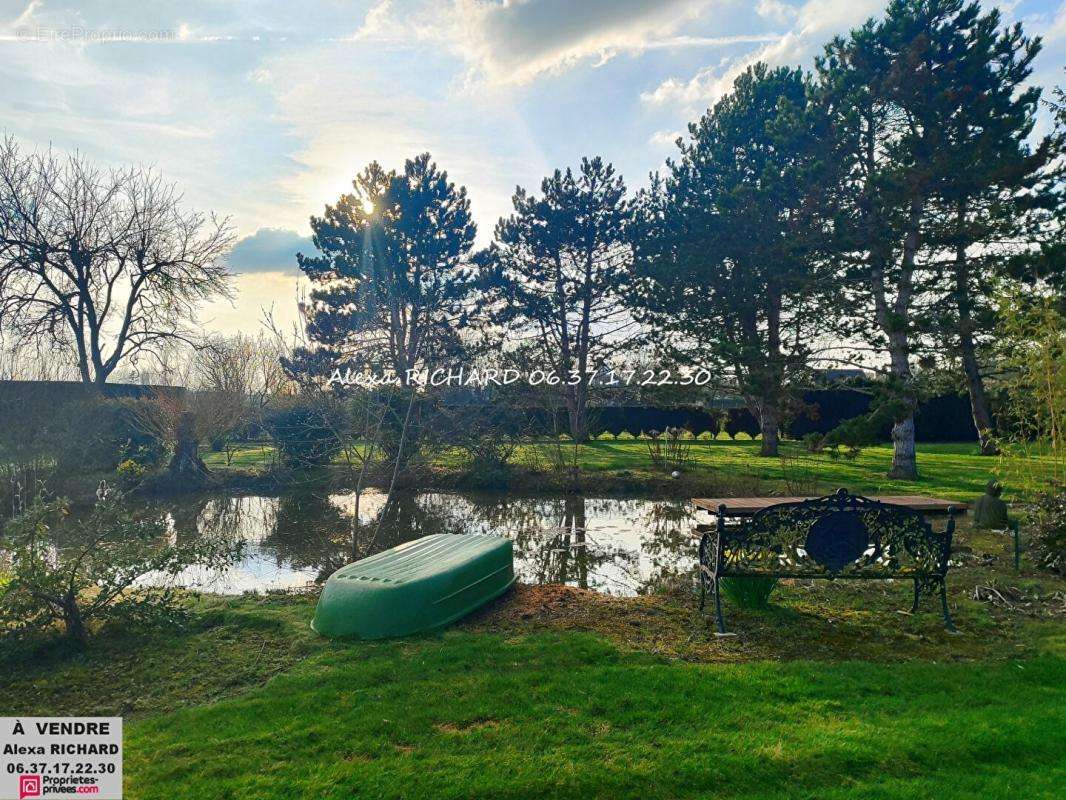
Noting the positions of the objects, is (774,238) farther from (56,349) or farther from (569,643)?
(56,349)

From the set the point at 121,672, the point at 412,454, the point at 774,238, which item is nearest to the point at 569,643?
the point at 121,672

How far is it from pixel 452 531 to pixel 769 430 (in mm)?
12373

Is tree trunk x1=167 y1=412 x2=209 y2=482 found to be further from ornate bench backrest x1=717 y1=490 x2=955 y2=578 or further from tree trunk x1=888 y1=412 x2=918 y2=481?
tree trunk x1=888 y1=412 x2=918 y2=481

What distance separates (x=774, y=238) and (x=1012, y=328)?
31.8 ft

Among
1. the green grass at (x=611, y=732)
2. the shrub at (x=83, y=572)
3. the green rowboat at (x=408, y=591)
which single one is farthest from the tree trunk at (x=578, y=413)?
the green grass at (x=611, y=732)

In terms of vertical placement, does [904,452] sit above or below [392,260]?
below

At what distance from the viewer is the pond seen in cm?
753

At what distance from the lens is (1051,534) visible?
6371mm

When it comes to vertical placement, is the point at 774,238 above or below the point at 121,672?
above

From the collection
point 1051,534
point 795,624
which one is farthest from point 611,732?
point 1051,534

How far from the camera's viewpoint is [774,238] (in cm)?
1798

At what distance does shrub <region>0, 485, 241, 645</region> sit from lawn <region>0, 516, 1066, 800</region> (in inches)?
8.2

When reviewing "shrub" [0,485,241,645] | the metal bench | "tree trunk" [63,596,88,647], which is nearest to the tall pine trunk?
the metal bench

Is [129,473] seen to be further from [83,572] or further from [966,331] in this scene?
[966,331]
